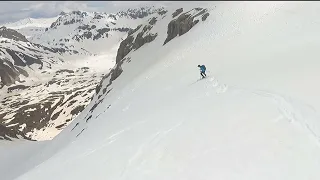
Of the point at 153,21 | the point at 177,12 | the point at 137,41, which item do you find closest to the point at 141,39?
the point at 137,41

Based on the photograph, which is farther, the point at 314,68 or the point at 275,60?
the point at 275,60

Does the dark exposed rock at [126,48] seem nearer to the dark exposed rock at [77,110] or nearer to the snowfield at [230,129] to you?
the snowfield at [230,129]

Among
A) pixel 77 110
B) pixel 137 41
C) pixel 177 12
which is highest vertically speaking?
pixel 177 12

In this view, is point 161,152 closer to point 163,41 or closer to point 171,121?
point 171,121

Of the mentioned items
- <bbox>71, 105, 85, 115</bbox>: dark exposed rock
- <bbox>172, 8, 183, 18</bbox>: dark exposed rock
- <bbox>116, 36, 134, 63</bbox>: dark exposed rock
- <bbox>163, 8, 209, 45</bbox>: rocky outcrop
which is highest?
<bbox>172, 8, 183, 18</bbox>: dark exposed rock

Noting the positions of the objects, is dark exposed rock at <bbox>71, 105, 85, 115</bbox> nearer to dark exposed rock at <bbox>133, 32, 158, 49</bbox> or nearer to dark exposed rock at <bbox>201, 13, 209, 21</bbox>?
dark exposed rock at <bbox>133, 32, 158, 49</bbox>

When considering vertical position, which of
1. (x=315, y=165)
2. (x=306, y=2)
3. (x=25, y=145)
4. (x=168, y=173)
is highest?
(x=168, y=173)

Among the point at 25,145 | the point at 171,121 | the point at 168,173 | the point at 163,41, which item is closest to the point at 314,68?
the point at 171,121

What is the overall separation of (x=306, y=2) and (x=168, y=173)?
4282 cm

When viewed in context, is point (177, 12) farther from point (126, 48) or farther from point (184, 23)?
point (184, 23)

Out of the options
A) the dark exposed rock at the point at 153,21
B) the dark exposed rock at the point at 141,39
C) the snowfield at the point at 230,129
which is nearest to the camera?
the snowfield at the point at 230,129

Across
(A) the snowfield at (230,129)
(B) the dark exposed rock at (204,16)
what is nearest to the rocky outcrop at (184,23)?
(B) the dark exposed rock at (204,16)

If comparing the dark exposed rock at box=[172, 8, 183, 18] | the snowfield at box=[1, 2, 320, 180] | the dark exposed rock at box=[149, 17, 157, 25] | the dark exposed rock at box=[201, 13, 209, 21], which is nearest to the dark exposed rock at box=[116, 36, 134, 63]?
the dark exposed rock at box=[149, 17, 157, 25]

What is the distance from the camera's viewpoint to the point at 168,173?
13.8 meters
